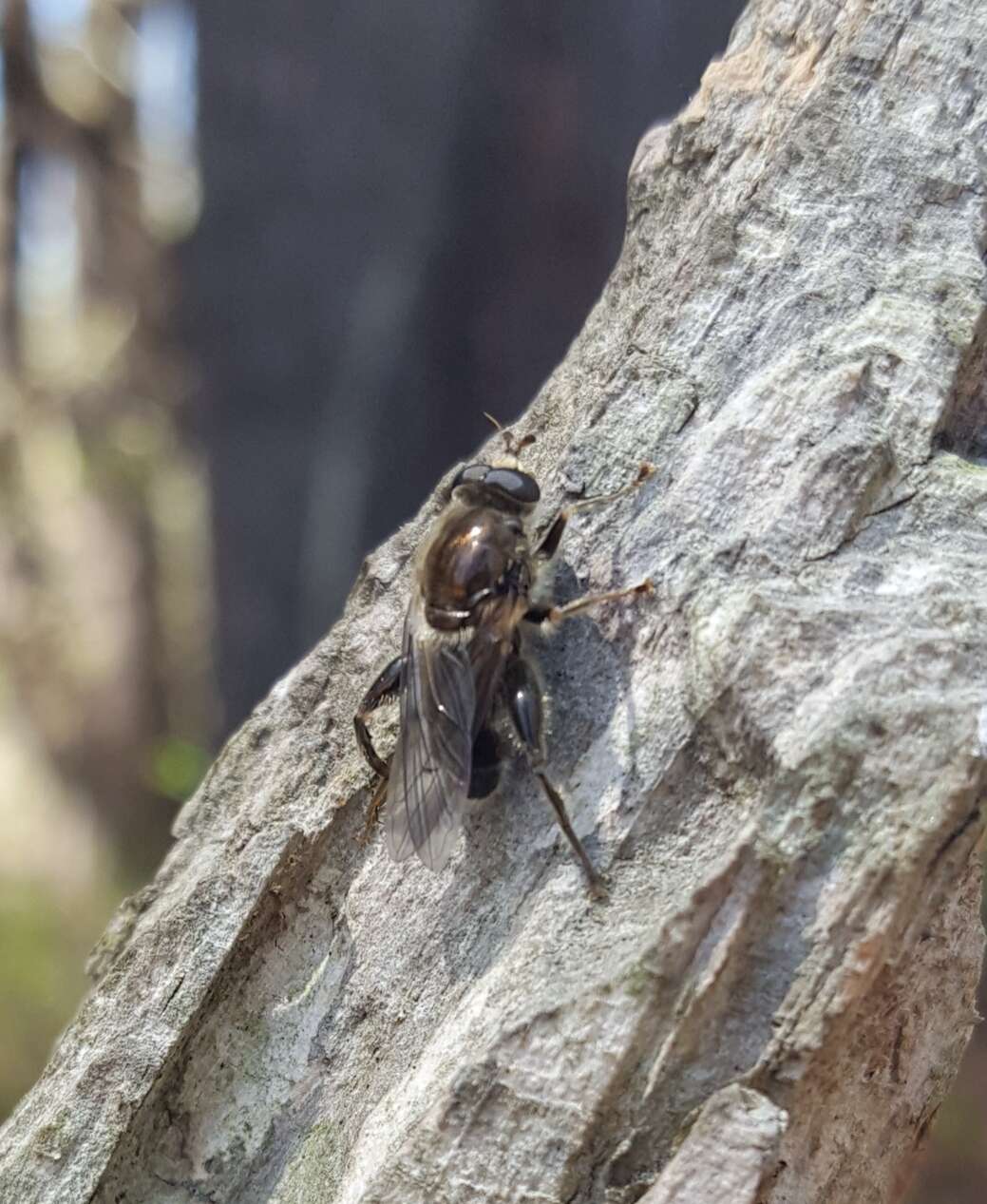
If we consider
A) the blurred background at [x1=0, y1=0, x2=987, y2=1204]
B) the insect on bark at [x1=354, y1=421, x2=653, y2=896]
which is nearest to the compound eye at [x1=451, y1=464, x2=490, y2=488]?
the insect on bark at [x1=354, y1=421, x2=653, y2=896]

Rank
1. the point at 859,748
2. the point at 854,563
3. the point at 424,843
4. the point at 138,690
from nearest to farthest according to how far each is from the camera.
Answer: the point at 859,748
the point at 854,563
the point at 424,843
the point at 138,690

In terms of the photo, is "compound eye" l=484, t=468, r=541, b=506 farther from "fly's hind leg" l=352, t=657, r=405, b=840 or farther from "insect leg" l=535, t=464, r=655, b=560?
"fly's hind leg" l=352, t=657, r=405, b=840

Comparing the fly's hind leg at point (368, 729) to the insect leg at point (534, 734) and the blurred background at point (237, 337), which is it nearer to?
the insect leg at point (534, 734)

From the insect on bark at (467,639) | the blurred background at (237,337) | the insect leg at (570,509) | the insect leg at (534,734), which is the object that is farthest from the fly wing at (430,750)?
the blurred background at (237,337)

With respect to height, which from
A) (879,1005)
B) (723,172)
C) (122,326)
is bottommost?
(879,1005)

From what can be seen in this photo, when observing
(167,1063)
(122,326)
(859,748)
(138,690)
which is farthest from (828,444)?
(122,326)

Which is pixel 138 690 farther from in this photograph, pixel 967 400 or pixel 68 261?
pixel 967 400

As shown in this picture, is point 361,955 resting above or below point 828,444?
below
